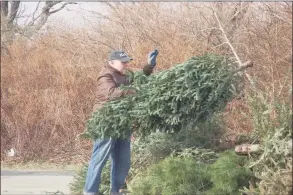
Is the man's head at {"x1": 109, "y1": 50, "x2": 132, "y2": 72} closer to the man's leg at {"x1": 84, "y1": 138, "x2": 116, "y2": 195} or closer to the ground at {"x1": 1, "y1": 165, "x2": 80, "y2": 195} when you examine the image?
the man's leg at {"x1": 84, "y1": 138, "x2": 116, "y2": 195}

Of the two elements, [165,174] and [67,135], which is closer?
[165,174]

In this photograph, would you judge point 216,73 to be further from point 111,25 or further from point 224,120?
point 111,25

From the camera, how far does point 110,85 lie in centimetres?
646

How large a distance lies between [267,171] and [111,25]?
482cm

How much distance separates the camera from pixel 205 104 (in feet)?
19.9

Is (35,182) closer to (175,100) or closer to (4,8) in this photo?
(175,100)

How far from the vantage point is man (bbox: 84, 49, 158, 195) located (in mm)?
6457

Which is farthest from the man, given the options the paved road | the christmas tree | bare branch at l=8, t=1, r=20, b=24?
bare branch at l=8, t=1, r=20, b=24

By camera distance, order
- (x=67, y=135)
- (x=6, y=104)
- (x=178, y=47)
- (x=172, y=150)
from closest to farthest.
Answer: (x=6, y=104) → (x=172, y=150) → (x=67, y=135) → (x=178, y=47)

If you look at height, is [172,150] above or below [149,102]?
below

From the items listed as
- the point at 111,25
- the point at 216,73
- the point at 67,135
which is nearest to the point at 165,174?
the point at 216,73

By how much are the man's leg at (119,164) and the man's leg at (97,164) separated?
0.46 ft

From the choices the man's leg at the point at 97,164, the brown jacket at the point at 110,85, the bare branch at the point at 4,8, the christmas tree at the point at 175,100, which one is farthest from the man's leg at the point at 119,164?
the bare branch at the point at 4,8

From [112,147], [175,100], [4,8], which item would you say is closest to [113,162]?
[112,147]
